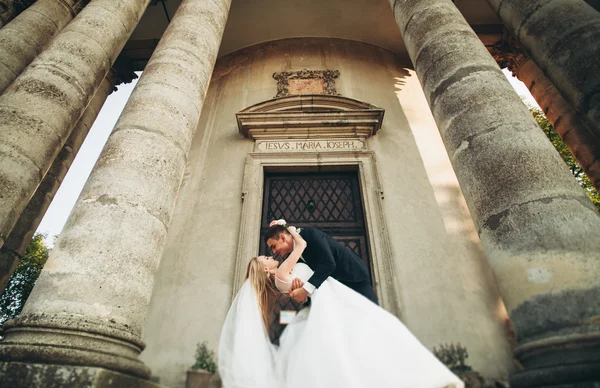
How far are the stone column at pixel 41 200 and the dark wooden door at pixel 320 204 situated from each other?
5028 millimetres

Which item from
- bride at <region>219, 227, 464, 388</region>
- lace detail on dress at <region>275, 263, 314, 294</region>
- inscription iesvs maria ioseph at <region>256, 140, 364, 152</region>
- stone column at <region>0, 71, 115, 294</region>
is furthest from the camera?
inscription iesvs maria ioseph at <region>256, 140, 364, 152</region>

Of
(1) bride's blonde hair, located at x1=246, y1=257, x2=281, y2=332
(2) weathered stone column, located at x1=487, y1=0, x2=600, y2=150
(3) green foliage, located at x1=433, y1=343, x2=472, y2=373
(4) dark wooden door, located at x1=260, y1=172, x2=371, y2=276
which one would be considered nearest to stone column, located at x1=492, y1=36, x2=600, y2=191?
(2) weathered stone column, located at x1=487, y1=0, x2=600, y2=150

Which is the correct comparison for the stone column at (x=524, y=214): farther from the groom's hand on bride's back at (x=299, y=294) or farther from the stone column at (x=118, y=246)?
the stone column at (x=118, y=246)

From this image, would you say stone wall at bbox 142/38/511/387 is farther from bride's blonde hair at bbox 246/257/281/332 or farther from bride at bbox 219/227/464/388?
bride at bbox 219/227/464/388

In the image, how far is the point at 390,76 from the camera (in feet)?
33.4

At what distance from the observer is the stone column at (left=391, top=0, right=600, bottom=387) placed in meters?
2.58

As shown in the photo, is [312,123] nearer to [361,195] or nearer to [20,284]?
[361,195]

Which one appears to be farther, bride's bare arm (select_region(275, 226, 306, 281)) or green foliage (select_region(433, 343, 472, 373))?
green foliage (select_region(433, 343, 472, 373))

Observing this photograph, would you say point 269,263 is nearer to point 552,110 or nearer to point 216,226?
point 216,226

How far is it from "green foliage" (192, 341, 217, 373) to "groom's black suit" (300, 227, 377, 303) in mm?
2734

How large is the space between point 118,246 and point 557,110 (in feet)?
33.4

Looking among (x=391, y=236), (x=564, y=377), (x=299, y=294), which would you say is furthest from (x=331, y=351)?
(x=391, y=236)

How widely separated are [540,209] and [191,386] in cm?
479

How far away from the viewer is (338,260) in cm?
348
